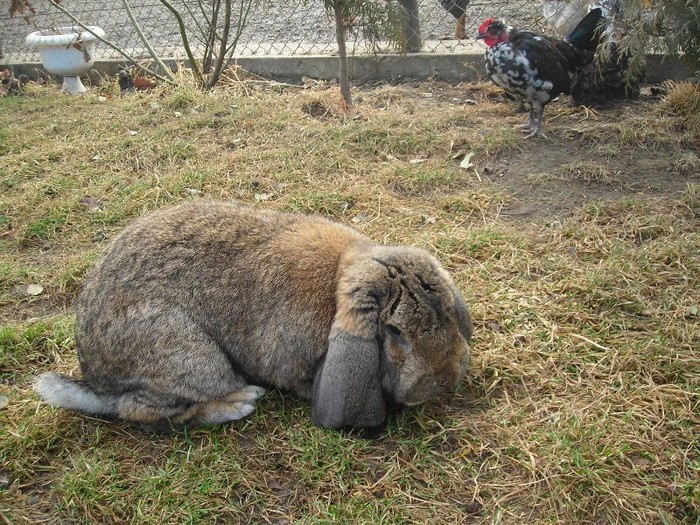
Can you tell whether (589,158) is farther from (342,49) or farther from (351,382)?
(351,382)

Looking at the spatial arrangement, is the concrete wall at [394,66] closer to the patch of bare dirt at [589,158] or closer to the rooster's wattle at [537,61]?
the patch of bare dirt at [589,158]

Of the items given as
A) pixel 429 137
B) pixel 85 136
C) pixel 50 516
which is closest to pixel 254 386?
pixel 50 516

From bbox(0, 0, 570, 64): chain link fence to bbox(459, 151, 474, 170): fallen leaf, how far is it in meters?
2.55

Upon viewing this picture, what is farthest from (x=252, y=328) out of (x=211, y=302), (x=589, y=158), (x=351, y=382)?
(x=589, y=158)

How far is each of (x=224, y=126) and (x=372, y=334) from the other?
4608 mm

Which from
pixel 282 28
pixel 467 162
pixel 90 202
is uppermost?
pixel 282 28

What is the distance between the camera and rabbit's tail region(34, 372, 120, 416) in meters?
3.54

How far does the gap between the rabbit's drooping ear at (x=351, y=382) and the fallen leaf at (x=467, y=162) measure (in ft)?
10.1

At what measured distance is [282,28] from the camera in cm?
1066

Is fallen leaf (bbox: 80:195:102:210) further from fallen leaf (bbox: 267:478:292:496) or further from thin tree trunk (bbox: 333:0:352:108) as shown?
fallen leaf (bbox: 267:478:292:496)

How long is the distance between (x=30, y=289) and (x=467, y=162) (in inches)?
144

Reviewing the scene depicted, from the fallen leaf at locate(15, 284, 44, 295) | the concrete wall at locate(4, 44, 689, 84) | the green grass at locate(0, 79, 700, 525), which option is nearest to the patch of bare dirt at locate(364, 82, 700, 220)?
the green grass at locate(0, 79, 700, 525)

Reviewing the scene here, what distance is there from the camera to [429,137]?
6473 mm

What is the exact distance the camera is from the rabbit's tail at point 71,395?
140 inches
